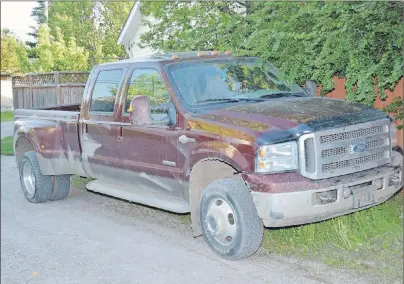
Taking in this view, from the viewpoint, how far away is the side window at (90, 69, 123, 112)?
21.7ft

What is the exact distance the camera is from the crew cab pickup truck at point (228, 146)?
4.73 meters

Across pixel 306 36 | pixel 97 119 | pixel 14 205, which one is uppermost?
pixel 306 36

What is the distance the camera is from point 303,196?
15.2ft

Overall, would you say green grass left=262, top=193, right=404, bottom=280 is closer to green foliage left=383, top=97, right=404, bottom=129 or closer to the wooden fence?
green foliage left=383, top=97, right=404, bottom=129

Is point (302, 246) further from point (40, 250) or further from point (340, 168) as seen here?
point (40, 250)

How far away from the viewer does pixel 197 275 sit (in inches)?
188

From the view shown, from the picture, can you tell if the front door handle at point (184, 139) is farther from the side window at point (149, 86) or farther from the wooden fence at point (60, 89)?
the wooden fence at point (60, 89)

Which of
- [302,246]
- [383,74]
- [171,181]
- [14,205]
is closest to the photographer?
[302,246]

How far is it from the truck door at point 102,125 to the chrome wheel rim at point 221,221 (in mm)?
1741

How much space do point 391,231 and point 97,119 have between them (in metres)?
3.72

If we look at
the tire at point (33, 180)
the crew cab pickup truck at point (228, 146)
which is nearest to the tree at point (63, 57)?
the crew cab pickup truck at point (228, 146)

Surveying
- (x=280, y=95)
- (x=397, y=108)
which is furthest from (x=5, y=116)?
(x=397, y=108)

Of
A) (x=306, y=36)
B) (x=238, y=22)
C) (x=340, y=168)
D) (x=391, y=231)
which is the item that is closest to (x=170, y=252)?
(x=340, y=168)

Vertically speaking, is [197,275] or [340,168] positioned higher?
[340,168]
